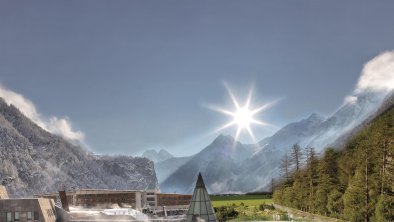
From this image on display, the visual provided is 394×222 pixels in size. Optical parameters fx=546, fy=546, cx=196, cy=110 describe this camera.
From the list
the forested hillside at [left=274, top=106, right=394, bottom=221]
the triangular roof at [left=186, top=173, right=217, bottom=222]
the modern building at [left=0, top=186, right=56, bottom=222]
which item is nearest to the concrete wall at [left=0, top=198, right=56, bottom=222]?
the modern building at [left=0, top=186, right=56, bottom=222]

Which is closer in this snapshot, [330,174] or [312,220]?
[312,220]

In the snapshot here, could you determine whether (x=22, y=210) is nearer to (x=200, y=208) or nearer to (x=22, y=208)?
(x=22, y=208)

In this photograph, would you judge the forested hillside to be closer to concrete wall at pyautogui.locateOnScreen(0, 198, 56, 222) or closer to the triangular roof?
the triangular roof

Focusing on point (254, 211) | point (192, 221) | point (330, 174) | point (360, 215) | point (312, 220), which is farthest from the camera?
point (254, 211)

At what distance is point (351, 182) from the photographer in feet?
276

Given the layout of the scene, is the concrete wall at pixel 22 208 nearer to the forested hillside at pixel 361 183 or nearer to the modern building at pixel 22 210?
the modern building at pixel 22 210

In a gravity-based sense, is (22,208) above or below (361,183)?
below

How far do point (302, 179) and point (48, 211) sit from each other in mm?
63048

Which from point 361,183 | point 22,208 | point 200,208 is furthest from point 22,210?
point 361,183

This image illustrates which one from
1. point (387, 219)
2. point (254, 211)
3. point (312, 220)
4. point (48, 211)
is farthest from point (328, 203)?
point (48, 211)

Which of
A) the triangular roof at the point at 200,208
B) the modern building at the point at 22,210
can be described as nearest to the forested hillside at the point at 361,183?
the triangular roof at the point at 200,208

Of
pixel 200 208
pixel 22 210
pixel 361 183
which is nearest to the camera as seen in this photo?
pixel 200 208

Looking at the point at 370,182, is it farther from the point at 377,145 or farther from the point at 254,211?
the point at 254,211

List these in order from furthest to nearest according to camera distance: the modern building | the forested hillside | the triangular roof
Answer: the forested hillside, the modern building, the triangular roof
